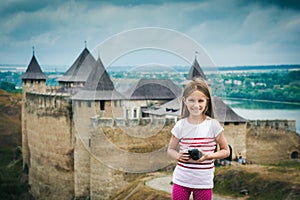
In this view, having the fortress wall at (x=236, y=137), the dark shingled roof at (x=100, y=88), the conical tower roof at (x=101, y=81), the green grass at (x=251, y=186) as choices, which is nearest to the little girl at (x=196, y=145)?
the green grass at (x=251, y=186)

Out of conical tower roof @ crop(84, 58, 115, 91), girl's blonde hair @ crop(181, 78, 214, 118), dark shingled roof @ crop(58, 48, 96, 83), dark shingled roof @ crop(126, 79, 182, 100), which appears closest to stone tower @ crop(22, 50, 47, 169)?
dark shingled roof @ crop(58, 48, 96, 83)

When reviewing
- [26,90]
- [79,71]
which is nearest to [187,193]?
[79,71]

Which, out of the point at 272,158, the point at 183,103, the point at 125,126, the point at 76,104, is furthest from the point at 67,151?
the point at 183,103

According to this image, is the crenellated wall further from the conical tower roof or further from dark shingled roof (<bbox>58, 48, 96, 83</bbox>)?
dark shingled roof (<bbox>58, 48, 96, 83</bbox>)

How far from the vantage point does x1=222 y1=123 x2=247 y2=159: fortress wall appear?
21156 millimetres

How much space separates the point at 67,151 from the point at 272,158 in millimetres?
9373

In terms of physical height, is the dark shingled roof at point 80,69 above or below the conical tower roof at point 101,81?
above

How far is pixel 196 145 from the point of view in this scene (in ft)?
14.4

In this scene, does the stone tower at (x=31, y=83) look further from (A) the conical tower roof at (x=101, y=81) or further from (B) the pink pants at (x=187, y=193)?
(B) the pink pants at (x=187, y=193)

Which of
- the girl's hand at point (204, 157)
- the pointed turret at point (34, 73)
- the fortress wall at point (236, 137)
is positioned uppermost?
the pointed turret at point (34, 73)

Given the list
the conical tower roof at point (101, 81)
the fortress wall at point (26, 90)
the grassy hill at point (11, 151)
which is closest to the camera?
the conical tower roof at point (101, 81)

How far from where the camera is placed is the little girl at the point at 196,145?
4352 millimetres

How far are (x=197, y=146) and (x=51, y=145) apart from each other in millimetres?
19773

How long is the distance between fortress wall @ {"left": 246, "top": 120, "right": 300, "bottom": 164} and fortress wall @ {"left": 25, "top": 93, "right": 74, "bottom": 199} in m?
8.06
